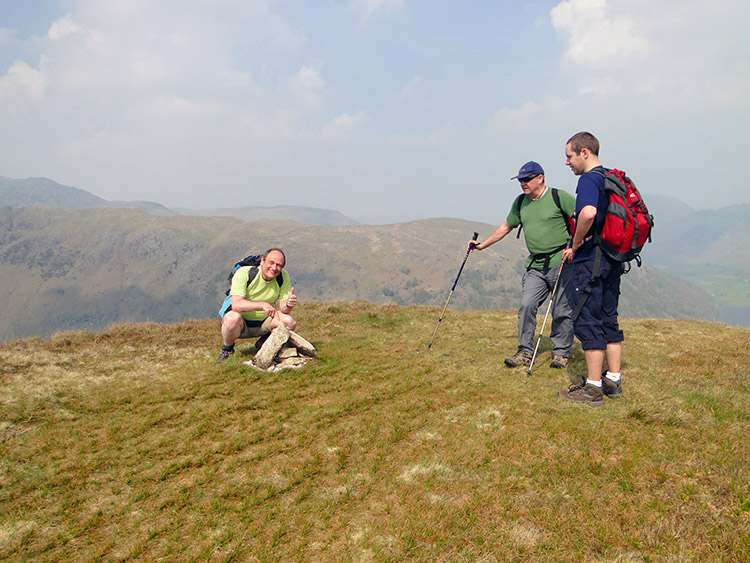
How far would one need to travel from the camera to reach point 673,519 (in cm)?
365

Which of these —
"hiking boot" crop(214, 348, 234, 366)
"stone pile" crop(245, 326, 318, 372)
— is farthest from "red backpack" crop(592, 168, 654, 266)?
"hiking boot" crop(214, 348, 234, 366)

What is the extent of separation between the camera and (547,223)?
8.26 m

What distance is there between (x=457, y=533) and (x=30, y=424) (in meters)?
6.38

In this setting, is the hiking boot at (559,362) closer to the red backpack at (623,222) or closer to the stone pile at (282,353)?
the red backpack at (623,222)

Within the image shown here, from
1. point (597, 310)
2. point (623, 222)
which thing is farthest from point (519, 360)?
point (623, 222)

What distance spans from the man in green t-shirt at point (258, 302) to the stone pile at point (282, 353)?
379 millimetres

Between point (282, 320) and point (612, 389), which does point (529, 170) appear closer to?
point (612, 389)

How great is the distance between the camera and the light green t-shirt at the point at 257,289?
859cm


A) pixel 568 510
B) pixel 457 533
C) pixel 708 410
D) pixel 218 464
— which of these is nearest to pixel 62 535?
pixel 218 464

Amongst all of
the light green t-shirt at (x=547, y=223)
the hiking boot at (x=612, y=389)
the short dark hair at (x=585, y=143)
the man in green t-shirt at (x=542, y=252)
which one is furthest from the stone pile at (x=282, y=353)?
the short dark hair at (x=585, y=143)

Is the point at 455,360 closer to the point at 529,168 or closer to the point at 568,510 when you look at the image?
the point at 529,168

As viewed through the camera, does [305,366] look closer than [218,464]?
No

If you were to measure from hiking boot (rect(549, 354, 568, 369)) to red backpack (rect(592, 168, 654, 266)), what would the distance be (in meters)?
3.11

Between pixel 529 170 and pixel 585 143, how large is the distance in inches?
69.7
